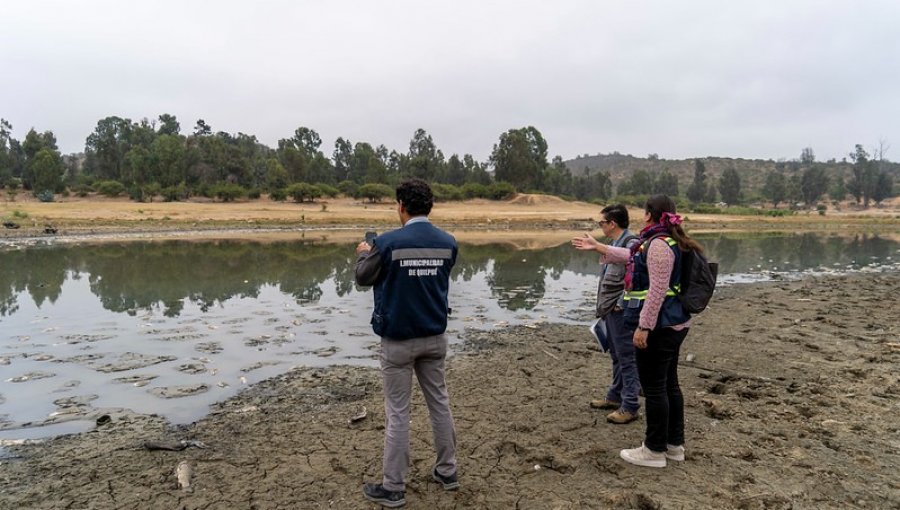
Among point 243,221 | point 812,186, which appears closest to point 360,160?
point 243,221

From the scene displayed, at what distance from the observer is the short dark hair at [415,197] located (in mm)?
4086

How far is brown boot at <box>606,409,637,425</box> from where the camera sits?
5492 mm

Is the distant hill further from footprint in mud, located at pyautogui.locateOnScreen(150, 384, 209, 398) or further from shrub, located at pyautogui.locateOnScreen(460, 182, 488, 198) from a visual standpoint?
footprint in mud, located at pyautogui.locateOnScreen(150, 384, 209, 398)

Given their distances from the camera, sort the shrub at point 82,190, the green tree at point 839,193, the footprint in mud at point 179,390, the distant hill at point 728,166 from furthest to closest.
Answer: the distant hill at point 728,166
the green tree at point 839,193
the shrub at point 82,190
the footprint in mud at point 179,390

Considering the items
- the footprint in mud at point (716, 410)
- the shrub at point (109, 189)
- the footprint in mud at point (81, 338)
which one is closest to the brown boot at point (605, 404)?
the footprint in mud at point (716, 410)

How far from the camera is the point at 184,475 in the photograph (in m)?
4.52

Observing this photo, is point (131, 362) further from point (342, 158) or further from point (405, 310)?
point (342, 158)

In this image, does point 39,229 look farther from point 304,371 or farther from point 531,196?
point 531,196

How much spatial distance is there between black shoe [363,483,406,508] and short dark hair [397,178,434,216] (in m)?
2.11

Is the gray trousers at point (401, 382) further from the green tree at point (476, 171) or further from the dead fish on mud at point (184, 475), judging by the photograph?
the green tree at point (476, 171)

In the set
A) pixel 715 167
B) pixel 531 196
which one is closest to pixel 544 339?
pixel 531 196

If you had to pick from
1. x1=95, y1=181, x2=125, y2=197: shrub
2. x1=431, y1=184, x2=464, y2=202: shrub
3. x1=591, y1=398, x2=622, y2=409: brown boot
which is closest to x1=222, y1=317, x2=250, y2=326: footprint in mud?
x1=591, y1=398, x2=622, y2=409: brown boot

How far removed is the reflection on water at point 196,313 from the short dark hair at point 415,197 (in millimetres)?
3976

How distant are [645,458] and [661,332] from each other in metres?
1.12
